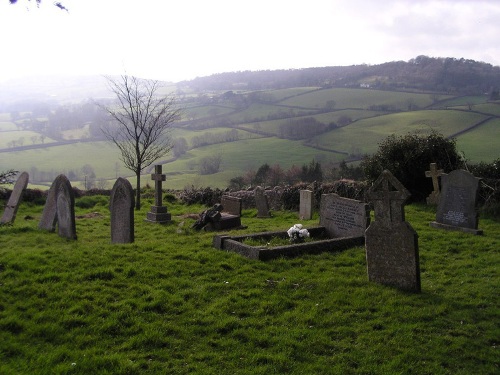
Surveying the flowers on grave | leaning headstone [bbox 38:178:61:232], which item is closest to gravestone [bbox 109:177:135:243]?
leaning headstone [bbox 38:178:61:232]

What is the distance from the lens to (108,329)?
582 cm

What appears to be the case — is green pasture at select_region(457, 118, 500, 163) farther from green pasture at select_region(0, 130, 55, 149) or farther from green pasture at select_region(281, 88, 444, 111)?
green pasture at select_region(0, 130, 55, 149)

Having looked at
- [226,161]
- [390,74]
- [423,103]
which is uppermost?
[390,74]

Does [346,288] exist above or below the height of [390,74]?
below

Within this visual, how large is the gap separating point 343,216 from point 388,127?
4520 cm

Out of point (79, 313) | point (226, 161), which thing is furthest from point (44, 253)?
point (226, 161)

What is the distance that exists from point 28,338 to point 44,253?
11.9 feet

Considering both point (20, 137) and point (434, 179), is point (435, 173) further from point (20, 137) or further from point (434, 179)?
point (20, 137)

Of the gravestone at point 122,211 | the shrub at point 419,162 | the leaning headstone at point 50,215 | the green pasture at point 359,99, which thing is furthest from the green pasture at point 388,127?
the gravestone at point 122,211

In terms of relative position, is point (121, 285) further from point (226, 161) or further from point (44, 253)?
point (226, 161)

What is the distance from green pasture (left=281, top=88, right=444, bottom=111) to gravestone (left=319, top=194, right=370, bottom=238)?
5531cm

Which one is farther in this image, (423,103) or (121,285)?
(423,103)

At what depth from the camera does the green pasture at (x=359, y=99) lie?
65188 mm

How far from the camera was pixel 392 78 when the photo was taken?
81.7m
